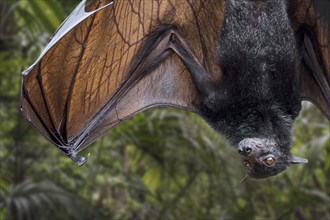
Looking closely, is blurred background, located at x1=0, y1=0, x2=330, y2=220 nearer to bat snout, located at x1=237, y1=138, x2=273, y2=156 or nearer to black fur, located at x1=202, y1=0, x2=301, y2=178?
black fur, located at x1=202, y1=0, x2=301, y2=178

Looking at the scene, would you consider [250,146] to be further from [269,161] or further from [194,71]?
[194,71]

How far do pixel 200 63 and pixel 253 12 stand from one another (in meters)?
0.34

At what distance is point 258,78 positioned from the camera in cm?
221

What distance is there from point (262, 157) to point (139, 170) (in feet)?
10.2

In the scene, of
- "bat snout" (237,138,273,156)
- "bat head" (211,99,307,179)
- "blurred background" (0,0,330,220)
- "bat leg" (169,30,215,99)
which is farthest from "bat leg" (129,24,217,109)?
"blurred background" (0,0,330,220)

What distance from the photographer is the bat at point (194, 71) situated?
220cm

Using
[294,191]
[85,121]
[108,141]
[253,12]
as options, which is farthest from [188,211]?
[253,12]

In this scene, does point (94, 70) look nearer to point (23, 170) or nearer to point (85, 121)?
point (85, 121)

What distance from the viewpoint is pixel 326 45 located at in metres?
2.38

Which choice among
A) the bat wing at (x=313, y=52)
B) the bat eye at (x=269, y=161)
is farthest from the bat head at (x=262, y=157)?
the bat wing at (x=313, y=52)

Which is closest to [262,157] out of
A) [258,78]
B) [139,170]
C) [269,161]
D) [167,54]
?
[269,161]

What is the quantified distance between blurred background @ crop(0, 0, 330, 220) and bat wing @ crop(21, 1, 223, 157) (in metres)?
1.03

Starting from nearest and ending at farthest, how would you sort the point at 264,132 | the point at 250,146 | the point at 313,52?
the point at 250,146
the point at 264,132
the point at 313,52

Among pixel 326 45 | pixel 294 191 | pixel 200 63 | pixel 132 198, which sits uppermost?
pixel 200 63
